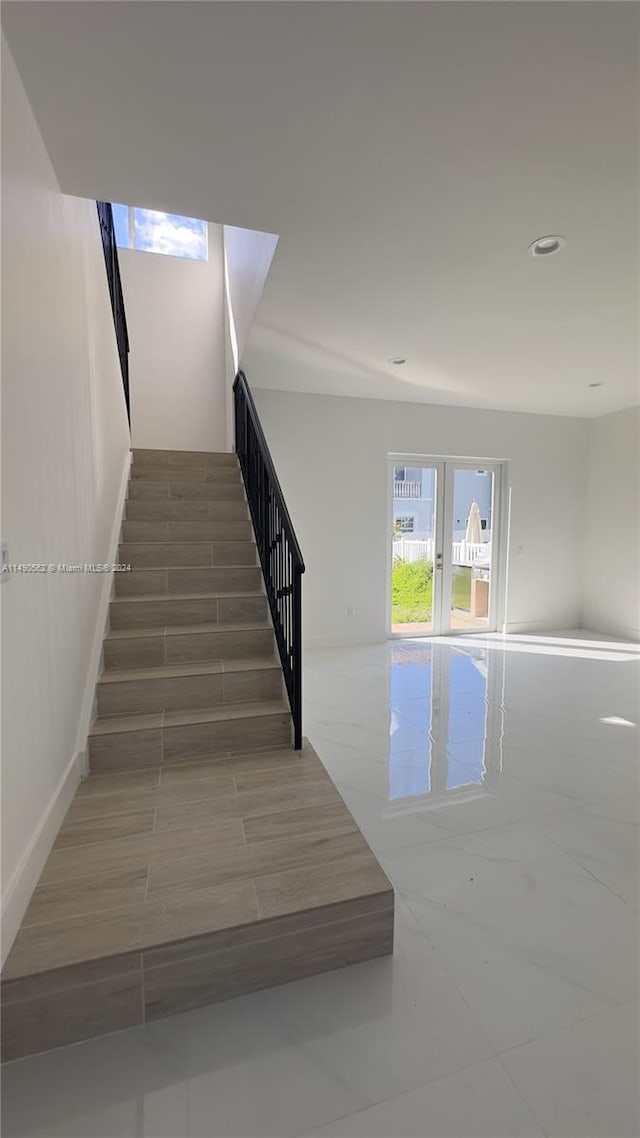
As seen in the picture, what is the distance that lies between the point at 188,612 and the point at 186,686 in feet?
1.83

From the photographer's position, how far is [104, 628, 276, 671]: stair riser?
2594mm

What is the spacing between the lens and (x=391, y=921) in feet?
4.87

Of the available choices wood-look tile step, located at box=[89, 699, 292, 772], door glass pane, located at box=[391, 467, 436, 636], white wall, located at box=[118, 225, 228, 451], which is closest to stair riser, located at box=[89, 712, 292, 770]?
wood-look tile step, located at box=[89, 699, 292, 772]

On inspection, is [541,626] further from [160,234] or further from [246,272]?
[160,234]

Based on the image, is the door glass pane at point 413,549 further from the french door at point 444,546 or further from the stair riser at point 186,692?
the stair riser at point 186,692

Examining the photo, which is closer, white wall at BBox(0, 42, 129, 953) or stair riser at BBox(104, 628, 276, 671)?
white wall at BBox(0, 42, 129, 953)

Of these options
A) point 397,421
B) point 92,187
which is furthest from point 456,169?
point 397,421

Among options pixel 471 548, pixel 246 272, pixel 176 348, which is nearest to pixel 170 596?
pixel 246 272

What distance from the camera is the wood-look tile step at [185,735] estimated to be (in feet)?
7.19

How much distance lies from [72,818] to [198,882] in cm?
65

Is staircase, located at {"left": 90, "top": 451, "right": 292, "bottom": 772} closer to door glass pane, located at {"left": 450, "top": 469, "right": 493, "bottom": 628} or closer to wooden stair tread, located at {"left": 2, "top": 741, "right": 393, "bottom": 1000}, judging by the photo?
wooden stair tread, located at {"left": 2, "top": 741, "right": 393, "bottom": 1000}

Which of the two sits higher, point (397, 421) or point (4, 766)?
point (397, 421)

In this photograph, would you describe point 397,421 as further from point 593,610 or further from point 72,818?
point 72,818

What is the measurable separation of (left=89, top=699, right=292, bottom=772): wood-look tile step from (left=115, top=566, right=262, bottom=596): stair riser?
35.4 inches
